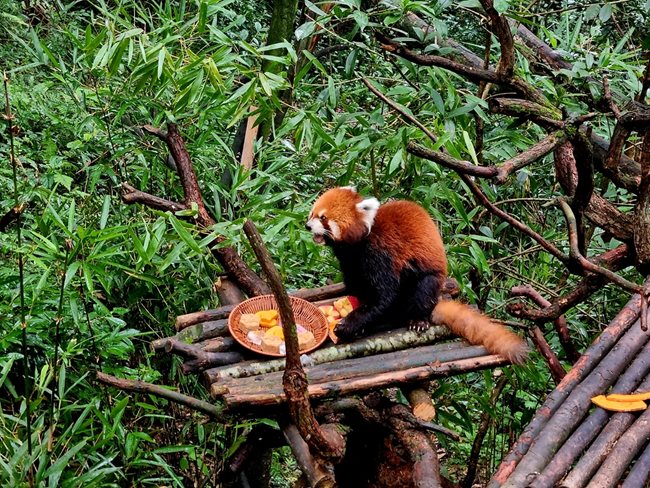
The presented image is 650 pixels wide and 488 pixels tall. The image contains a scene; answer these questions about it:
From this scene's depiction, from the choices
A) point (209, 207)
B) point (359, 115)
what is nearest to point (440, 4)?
point (359, 115)

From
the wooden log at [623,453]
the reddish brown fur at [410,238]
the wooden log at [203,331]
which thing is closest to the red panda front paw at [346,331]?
the reddish brown fur at [410,238]

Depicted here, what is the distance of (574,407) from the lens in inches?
89.3

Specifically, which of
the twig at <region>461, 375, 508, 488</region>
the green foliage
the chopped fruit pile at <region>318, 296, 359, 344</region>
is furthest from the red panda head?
the twig at <region>461, 375, 508, 488</region>

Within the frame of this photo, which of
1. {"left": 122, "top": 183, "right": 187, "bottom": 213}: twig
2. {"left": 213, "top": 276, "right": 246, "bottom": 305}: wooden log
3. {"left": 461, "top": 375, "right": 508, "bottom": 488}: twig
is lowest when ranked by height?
{"left": 461, "top": 375, "right": 508, "bottom": 488}: twig

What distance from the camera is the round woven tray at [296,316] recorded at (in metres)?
2.78

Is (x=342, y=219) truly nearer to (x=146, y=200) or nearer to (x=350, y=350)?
(x=350, y=350)

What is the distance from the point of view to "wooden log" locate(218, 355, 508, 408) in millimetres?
2332

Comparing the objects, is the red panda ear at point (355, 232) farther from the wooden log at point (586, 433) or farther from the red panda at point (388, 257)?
the wooden log at point (586, 433)

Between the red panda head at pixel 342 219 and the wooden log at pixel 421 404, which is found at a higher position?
the red panda head at pixel 342 219

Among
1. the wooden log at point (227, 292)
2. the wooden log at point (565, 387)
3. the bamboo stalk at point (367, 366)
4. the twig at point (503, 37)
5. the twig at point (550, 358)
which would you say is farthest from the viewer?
the wooden log at point (227, 292)

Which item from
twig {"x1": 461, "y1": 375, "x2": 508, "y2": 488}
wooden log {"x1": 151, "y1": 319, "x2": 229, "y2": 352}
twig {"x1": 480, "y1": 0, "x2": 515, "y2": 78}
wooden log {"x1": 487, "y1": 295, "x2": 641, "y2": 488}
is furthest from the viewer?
twig {"x1": 461, "y1": 375, "x2": 508, "y2": 488}

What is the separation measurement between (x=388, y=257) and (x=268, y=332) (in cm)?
56

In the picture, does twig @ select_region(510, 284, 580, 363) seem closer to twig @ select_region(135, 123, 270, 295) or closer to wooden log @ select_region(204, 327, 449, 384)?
wooden log @ select_region(204, 327, 449, 384)

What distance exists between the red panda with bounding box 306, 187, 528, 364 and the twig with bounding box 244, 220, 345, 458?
75 cm
